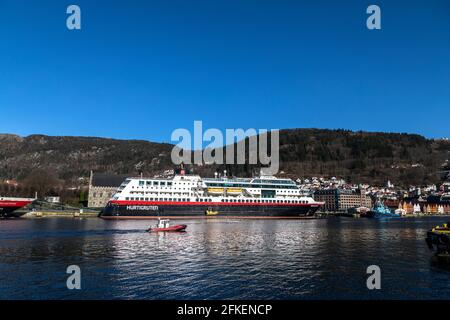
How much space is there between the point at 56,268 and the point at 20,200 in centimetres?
6627

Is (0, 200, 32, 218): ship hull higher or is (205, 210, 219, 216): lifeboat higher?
(0, 200, 32, 218): ship hull

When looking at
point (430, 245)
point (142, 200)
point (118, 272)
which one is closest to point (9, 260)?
point (118, 272)

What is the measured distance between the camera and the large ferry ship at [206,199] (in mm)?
74188

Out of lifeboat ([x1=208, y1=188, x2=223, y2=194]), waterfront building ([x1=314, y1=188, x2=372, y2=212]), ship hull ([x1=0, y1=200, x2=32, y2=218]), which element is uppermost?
lifeboat ([x1=208, y1=188, x2=223, y2=194])

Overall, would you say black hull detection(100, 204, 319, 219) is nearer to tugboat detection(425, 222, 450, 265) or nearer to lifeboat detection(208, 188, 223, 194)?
lifeboat detection(208, 188, 223, 194)

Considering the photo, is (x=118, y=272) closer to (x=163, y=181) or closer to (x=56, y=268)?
(x=56, y=268)

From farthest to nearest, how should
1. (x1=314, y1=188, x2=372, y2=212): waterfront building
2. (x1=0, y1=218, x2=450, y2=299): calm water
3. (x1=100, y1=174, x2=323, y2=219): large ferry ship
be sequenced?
(x1=314, y1=188, x2=372, y2=212): waterfront building → (x1=100, y1=174, x2=323, y2=219): large ferry ship → (x1=0, y1=218, x2=450, y2=299): calm water

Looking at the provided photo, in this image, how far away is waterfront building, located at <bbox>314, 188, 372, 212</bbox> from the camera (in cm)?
16425

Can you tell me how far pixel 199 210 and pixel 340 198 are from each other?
348 feet

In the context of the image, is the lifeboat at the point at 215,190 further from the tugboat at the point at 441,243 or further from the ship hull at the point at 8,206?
the tugboat at the point at 441,243

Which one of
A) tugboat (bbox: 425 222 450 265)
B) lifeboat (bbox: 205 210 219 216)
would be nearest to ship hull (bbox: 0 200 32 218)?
lifeboat (bbox: 205 210 219 216)

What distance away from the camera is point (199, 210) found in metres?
78.2
